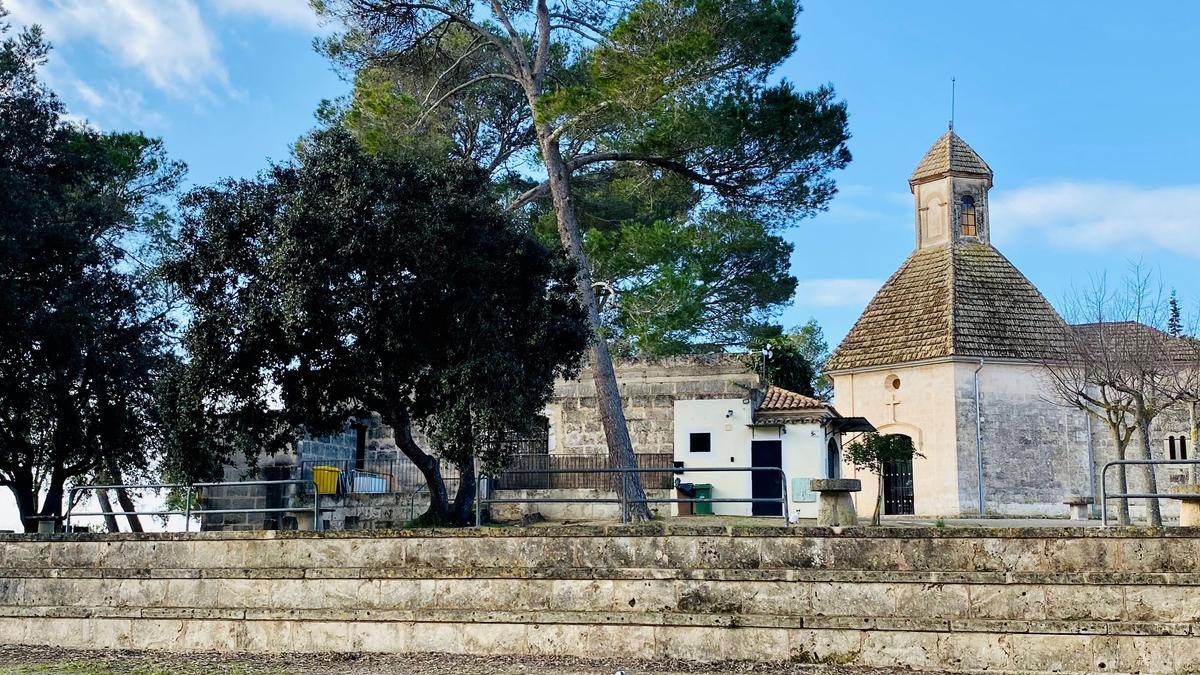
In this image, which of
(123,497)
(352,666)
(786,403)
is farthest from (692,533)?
(123,497)

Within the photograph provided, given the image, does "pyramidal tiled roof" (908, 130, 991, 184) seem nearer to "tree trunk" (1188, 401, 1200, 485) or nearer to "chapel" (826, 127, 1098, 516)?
"chapel" (826, 127, 1098, 516)

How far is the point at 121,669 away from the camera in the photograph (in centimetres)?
1334

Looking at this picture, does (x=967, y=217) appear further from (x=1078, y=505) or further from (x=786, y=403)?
(x=786, y=403)

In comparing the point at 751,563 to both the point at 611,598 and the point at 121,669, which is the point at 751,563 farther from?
Result: the point at 121,669

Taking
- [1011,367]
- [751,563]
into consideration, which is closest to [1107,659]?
[751,563]

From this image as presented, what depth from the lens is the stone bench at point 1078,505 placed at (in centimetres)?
2473

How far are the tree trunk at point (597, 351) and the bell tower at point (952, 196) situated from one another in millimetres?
17196

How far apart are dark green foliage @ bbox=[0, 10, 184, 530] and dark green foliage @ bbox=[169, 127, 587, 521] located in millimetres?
4414

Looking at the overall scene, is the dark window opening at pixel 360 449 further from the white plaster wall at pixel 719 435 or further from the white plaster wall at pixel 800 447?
the white plaster wall at pixel 800 447

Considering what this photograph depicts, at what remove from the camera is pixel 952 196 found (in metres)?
35.9

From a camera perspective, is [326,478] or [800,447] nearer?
[326,478]

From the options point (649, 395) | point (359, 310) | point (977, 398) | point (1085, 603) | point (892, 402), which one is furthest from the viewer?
point (892, 402)

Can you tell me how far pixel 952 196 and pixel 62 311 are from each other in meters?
25.5

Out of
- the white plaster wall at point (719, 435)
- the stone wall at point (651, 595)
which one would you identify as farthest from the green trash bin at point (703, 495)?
the stone wall at point (651, 595)
